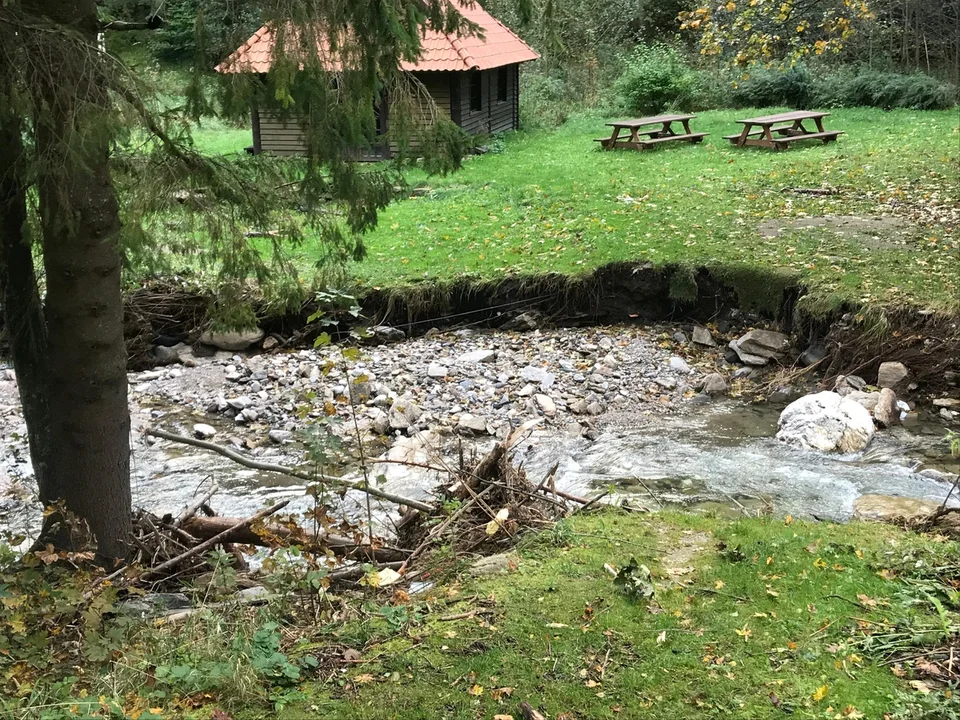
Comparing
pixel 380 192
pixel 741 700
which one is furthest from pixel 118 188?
pixel 741 700

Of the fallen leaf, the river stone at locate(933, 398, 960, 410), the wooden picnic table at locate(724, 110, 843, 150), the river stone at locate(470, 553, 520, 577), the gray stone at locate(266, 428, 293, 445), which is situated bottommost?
the gray stone at locate(266, 428, 293, 445)

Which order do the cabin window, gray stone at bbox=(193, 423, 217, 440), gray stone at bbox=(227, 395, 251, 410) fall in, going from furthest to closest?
the cabin window → gray stone at bbox=(227, 395, 251, 410) → gray stone at bbox=(193, 423, 217, 440)

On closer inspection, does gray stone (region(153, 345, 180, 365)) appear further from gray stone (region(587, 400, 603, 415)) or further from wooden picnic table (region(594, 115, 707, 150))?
wooden picnic table (region(594, 115, 707, 150))

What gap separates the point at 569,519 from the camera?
5016 mm

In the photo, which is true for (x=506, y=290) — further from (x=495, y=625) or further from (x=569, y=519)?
(x=495, y=625)

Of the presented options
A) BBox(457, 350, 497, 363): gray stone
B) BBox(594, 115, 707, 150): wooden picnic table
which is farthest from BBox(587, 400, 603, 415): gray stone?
BBox(594, 115, 707, 150): wooden picnic table

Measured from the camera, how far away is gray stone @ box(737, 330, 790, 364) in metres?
10.4

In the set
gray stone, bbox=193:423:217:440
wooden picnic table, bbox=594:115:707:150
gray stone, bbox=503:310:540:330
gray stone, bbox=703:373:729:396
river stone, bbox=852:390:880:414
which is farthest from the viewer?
wooden picnic table, bbox=594:115:707:150

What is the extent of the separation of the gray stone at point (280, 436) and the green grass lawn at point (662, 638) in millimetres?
5115

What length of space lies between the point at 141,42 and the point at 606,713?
4772mm

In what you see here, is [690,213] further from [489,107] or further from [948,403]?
[489,107]

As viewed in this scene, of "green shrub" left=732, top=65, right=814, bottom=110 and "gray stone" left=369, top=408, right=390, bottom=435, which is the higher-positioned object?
"green shrub" left=732, top=65, right=814, bottom=110

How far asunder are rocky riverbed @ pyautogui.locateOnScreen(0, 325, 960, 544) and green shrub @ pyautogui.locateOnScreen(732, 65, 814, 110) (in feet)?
55.3

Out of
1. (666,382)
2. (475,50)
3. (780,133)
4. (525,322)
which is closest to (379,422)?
(525,322)
